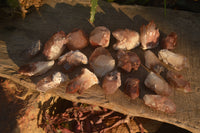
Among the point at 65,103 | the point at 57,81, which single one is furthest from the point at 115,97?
the point at 65,103

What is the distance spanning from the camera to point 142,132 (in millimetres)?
1827

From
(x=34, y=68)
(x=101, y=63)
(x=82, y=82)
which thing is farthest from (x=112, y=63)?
(x=34, y=68)

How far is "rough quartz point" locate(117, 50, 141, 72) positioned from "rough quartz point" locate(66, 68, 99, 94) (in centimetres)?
26

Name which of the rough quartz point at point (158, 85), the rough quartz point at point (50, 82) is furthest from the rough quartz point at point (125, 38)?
the rough quartz point at point (50, 82)

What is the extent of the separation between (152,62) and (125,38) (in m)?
0.33

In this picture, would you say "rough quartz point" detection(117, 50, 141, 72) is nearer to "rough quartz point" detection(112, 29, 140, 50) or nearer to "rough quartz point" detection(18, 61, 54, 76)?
"rough quartz point" detection(112, 29, 140, 50)

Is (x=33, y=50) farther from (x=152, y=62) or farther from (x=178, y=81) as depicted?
(x=178, y=81)

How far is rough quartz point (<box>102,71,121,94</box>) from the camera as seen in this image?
4.52 ft

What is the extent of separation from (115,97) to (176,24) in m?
1.08

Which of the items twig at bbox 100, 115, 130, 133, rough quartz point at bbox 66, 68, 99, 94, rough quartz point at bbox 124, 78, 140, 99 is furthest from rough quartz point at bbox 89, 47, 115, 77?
twig at bbox 100, 115, 130, 133

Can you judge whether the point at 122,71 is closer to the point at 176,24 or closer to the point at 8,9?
the point at 176,24

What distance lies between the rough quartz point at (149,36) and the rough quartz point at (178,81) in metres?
0.34

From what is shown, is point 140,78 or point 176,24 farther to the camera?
point 176,24

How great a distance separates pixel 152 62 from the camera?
154 centimetres
